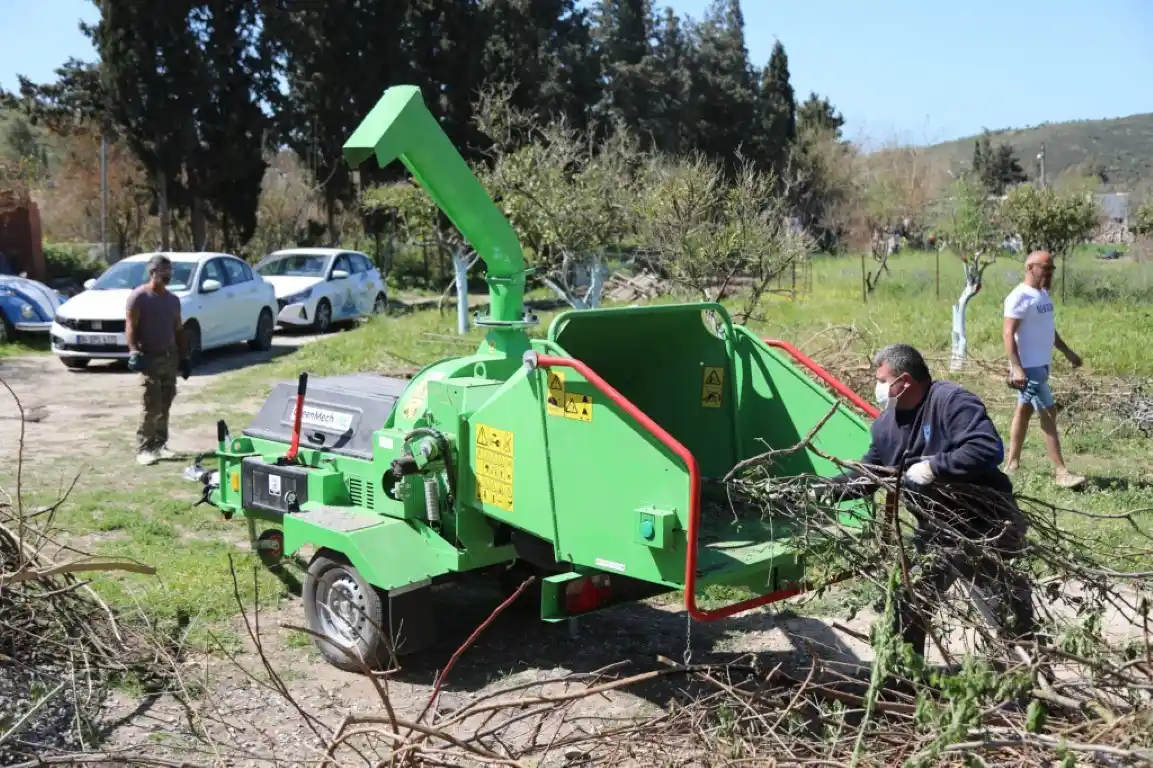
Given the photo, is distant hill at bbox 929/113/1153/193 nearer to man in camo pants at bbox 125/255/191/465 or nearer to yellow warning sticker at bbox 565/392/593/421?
man in camo pants at bbox 125/255/191/465

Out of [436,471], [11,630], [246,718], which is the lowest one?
[246,718]

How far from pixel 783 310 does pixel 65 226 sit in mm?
24444

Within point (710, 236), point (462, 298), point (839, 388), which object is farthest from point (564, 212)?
point (839, 388)

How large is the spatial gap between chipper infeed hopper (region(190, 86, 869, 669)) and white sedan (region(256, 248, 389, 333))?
523 inches

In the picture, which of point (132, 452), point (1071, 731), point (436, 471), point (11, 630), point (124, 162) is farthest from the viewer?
point (124, 162)

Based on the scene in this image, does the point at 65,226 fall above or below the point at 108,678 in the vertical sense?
above

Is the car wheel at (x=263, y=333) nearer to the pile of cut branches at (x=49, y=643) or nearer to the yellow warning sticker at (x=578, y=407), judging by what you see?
the pile of cut branches at (x=49, y=643)

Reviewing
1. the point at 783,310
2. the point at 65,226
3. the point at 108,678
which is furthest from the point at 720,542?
the point at 65,226

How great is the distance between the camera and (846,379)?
1212 cm

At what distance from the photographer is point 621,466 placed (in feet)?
14.6

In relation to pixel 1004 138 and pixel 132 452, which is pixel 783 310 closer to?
pixel 132 452

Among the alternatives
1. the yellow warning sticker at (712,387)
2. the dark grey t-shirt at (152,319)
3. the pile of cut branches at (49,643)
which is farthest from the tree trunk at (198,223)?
the yellow warning sticker at (712,387)

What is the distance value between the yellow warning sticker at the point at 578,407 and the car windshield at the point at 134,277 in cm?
1225

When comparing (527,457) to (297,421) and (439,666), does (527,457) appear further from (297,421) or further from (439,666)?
(297,421)
